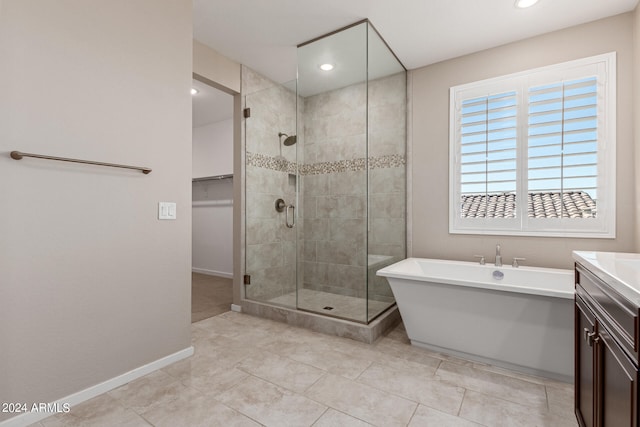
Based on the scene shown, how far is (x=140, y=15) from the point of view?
1984mm

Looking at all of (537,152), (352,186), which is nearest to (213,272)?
(352,186)

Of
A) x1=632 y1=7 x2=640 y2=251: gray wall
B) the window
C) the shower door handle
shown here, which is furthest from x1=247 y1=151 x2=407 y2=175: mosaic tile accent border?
x1=632 y1=7 x2=640 y2=251: gray wall

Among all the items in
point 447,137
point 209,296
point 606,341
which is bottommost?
point 209,296

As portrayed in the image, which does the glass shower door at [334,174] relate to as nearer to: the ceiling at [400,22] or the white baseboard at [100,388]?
the ceiling at [400,22]

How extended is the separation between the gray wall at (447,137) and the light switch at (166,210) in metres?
2.35

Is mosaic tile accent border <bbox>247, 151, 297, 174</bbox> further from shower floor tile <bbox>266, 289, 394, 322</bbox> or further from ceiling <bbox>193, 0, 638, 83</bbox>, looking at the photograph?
shower floor tile <bbox>266, 289, 394, 322</bbox>

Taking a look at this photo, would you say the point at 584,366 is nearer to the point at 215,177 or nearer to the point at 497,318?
the point at 497,318

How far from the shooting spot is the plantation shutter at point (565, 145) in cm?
253

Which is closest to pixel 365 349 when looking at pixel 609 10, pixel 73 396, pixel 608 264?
pixel 608 264

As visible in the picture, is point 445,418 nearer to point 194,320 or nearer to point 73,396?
point 73,396

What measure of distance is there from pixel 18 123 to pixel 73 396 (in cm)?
145

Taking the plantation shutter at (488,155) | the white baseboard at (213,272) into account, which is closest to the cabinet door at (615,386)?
the plantation shutter at (488,155)

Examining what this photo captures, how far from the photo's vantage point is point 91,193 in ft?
5.80

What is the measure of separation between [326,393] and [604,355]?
1.33m
